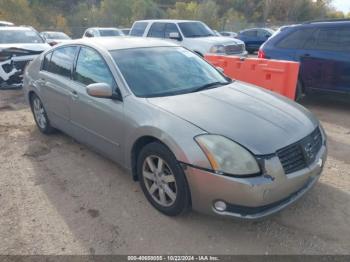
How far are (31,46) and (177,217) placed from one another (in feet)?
24.2

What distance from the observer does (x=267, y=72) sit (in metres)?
6.14

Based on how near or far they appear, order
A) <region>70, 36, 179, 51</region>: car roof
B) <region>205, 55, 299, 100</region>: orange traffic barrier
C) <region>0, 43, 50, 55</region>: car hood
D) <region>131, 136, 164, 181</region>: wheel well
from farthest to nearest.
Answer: <region>0, 43, 50, 55</region>: car hood → <region>205, 55, 299, 100</region>: orange traffic barrier → <region>70, 36, 179, 51</region>: car roof → <region>131, 136, 164, 181</region>: wheel well

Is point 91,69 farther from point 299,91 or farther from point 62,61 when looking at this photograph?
point 299,91

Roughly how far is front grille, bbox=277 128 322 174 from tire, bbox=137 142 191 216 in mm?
856

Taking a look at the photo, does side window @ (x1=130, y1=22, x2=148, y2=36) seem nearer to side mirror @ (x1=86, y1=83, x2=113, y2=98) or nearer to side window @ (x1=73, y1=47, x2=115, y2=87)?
side window @ (x1=73, y1=47, x2=115, y2=87)

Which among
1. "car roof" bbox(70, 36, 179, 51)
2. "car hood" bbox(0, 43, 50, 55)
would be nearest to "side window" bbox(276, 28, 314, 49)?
"car roof" bbox(70, 36, 179, 51)

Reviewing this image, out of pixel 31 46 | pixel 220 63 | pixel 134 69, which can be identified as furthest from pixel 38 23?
pixel 134 69

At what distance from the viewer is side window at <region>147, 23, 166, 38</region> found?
11.3 m

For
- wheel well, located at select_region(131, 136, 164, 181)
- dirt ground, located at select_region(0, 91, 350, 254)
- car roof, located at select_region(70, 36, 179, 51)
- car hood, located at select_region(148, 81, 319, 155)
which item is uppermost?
car roof, located at select_region(70, 36, 179, 51)

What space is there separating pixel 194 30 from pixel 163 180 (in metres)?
9.02

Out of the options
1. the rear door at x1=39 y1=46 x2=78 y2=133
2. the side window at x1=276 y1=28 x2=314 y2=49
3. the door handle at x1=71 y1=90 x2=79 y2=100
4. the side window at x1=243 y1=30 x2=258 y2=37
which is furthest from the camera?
the side window at x1=243 y1=30 x2=258 y2=37

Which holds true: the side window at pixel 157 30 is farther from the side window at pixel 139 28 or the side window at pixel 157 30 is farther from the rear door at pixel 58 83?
the rear door at pixel 58 83

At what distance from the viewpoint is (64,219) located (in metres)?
3.30

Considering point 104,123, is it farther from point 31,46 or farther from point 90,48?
point 31,46
